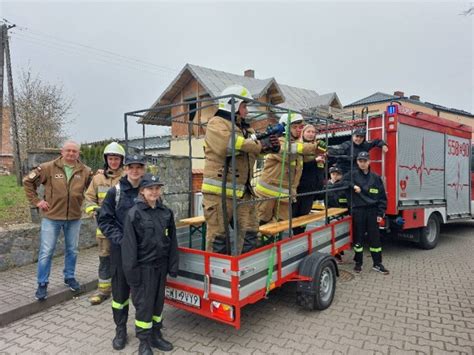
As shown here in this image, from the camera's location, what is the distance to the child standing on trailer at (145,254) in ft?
9.62

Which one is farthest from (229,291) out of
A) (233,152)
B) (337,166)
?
(337,166)

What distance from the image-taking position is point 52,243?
4082 mm

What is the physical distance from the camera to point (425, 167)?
21.2 feet

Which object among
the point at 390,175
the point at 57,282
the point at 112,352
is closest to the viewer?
the point at 112,352

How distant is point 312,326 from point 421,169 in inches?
166

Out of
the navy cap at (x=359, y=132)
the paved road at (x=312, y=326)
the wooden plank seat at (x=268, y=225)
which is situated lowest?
the paved road at (x=312, y=326)

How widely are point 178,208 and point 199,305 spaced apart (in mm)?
4472

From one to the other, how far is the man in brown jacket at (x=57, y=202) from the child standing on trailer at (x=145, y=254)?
5.38 feet

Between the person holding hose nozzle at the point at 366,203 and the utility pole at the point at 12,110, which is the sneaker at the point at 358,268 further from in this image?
Result: the utility pole at the point at 12,110

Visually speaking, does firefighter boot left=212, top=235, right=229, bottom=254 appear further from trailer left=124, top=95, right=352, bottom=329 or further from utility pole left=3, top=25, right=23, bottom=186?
utility pole left=3, top=25, right=23, bottom=186

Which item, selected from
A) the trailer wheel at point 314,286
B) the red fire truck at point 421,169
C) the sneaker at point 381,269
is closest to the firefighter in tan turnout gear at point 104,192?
the trailer wheel at point 314,286

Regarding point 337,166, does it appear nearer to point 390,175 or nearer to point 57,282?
point 390,175

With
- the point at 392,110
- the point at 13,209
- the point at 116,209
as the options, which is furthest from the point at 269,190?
the point at 13,209

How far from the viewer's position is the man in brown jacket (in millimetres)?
4043
